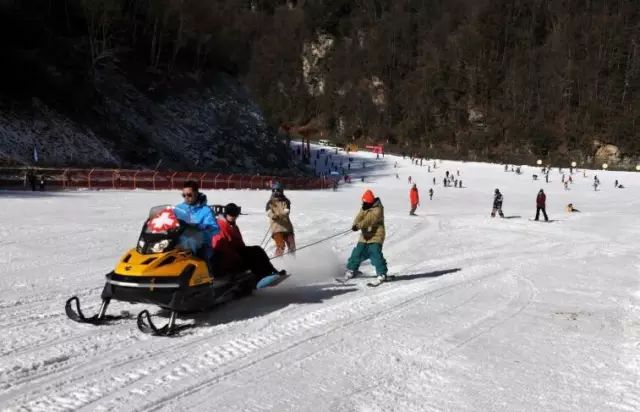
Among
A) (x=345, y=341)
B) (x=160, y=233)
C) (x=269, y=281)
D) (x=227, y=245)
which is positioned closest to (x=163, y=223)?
(x=160, y=233)

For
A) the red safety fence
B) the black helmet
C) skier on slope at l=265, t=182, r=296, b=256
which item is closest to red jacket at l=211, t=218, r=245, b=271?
the black helmet

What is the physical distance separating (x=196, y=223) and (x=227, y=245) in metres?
0.95

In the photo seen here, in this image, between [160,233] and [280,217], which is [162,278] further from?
[280,217]

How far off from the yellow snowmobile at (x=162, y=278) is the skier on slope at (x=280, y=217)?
417 centimetres

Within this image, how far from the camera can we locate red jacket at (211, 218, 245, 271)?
7.78 m

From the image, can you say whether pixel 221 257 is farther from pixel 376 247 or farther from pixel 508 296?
pixel 508 296

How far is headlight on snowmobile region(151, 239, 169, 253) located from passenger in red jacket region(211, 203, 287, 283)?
40.5 inches

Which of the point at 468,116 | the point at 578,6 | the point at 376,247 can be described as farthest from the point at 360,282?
the point at 578,6

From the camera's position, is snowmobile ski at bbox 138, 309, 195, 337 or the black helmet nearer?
snowmobile ski at bbox 138, 309, 195, 337

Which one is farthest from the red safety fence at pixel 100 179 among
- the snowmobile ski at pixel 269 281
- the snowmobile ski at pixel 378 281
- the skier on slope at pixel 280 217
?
the snowmobile ski at pixel 269 281

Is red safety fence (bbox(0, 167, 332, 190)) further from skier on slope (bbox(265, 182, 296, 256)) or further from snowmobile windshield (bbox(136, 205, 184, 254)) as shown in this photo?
snowmobile windshield (bbox(136, 205, 184, 254))

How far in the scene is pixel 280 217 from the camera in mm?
11281

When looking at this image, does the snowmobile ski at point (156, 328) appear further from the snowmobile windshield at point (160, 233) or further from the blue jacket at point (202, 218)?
the blue jacket at point (202, 218)

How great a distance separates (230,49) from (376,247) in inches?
2241
